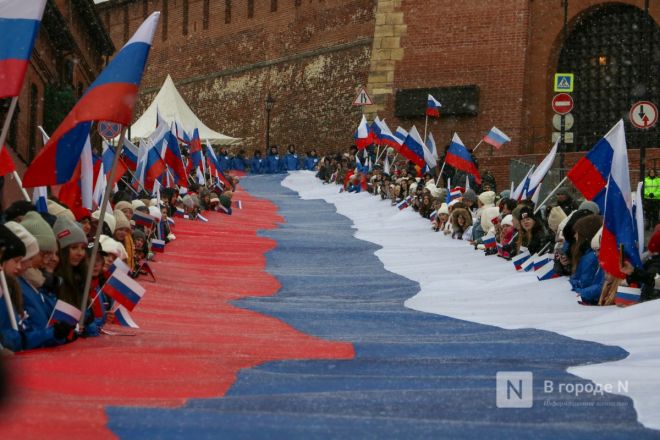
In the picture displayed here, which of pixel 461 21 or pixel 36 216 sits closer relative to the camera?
pixel 36 216

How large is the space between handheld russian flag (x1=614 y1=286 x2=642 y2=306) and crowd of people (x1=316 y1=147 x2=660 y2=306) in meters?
0.06

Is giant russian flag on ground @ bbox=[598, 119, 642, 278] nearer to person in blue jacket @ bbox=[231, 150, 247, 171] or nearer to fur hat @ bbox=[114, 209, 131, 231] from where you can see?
fur hat @ bbox=[114, 209, 131, 231]

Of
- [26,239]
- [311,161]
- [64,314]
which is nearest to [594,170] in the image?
[64,314]

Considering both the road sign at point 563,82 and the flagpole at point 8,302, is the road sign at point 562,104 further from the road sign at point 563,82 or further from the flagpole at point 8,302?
the flagpole at point 8,302

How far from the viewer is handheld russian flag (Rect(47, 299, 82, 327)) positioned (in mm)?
7805

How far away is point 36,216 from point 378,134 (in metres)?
22.3

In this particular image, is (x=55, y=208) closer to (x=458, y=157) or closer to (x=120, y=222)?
(x=120, y=222)

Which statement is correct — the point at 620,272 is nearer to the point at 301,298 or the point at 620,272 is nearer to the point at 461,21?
the point at 301,298

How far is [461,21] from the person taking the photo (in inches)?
1298

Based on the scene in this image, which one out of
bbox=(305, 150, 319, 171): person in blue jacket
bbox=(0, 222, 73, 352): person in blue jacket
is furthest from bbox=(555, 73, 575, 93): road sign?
bbox=(0, 222, 73, 352): person in blue jacket

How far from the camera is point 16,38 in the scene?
773 cm

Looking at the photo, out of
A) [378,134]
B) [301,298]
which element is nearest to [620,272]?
[301,298]

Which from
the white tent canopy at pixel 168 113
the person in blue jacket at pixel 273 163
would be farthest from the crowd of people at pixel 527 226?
the person in blue jacket at pixel 273 163

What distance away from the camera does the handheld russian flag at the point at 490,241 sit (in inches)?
652
